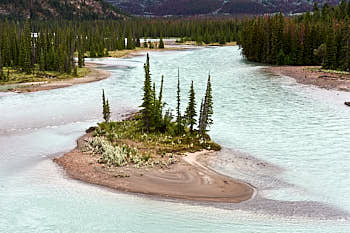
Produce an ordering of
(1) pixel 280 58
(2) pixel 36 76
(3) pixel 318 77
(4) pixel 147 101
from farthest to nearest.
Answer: (1) pixel 280 58 < (2) pixel 36 76 < (3) pixel 318 77 < (4) pixel 147 101

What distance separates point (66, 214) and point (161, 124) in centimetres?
1601

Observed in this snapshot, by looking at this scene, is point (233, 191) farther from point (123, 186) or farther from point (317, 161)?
Result: point (317, 161)

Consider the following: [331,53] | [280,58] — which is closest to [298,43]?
[280,58]

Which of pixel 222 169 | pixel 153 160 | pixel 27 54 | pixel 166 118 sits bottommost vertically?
pixel 222 169

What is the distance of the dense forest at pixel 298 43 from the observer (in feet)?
286

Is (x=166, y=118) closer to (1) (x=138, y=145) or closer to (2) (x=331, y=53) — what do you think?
(1) (x=138, y=145)

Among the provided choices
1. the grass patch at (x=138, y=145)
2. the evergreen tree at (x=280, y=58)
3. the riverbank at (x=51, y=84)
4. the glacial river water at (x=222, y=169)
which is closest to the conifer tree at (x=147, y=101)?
the grass patch at (x=138, y=145)

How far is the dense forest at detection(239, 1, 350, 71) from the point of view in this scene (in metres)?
87.2

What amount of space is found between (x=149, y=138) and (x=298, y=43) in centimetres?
7842

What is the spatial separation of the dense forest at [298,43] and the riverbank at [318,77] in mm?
5899

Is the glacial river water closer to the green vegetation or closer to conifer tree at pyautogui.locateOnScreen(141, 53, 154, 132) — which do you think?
the green vegetation

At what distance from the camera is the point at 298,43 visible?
4040 inches

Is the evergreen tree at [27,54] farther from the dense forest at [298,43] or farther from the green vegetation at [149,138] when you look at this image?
the dense forest at [298,43]

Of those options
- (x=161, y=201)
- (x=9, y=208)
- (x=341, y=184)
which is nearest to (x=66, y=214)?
(x=9, y=208)
